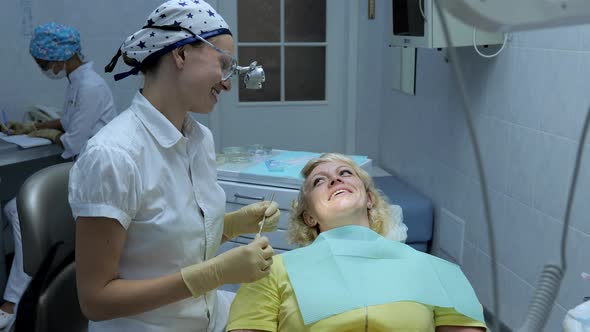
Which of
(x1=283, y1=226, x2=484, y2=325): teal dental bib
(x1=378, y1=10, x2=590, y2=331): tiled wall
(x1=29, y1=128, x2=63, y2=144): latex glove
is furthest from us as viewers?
(x1=29, y1=128, x2=63, y2=144): latex glove

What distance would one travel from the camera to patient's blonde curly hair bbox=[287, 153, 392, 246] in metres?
1.84

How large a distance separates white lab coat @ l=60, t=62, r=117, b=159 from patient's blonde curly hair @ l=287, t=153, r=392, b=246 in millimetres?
1751

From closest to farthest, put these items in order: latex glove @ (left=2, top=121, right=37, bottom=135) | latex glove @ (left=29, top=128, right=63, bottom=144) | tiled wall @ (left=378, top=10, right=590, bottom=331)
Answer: tiled wall @ (left=378, top=10, right=590, bottom=331) → latex glove @ (left=29, top=128, right=63, bottom=144) → latex glove @ (left=2, top=121, right=37, bottom=135)

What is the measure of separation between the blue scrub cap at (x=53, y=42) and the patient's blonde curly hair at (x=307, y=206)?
189cm

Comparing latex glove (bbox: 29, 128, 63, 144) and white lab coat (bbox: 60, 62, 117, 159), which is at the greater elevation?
white lab coat (bbox: 60, 62, 117, 159)

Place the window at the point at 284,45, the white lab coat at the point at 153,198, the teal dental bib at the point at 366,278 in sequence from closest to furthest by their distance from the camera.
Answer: the white lab coat at the point at 153,198 < the teal dental bib at the point at 366,278 < the window at the point at 284,45

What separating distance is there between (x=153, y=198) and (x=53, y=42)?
2.21 metres

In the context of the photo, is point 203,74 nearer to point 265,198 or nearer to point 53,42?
point 265,198

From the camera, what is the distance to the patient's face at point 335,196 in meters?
1.76

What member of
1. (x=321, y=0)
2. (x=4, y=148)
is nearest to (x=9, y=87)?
(x=4, y=148)

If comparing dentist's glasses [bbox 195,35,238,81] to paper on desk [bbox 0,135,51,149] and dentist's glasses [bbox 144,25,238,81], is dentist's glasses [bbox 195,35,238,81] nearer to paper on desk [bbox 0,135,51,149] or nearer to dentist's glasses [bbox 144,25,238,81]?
dentist's glasses [bbox 144,25,238,81]

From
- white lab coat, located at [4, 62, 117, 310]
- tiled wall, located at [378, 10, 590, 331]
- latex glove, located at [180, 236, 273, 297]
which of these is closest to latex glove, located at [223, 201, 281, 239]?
latex glove, located at [180, 236, 273, 297]

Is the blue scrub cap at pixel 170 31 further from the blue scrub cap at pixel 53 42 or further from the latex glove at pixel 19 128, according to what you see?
the latex glove at pixel 19 128

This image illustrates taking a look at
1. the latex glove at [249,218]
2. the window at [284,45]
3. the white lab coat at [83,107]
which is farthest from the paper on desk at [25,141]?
the latex glove at [249,218]
